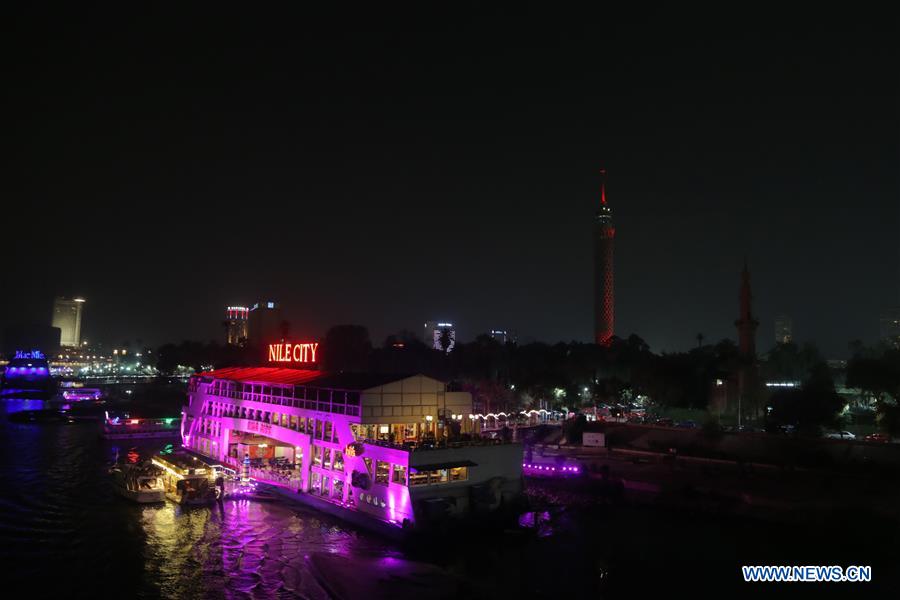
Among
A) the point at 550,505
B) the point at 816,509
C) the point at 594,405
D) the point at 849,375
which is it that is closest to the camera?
the point at 816,509

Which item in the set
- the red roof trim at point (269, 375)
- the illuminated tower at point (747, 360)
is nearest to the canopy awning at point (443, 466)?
the red roof trim at point (269, 375)

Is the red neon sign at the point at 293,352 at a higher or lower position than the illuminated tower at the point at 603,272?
lower

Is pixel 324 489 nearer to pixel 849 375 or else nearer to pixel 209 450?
pixel 209 450

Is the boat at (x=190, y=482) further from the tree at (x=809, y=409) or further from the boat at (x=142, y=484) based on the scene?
the tree at (x=809, y=409)

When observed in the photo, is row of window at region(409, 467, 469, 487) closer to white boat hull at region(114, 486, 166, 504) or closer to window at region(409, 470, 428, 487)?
window at region(409, 470, 428, 487)

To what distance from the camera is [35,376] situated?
144125mm

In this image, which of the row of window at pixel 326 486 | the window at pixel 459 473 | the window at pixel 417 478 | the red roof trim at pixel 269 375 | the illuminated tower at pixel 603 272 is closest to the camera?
the window at pixel 417 478

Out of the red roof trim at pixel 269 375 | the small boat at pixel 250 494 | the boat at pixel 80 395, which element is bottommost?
the small boat at pixel 250 494

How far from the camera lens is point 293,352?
5166 cm

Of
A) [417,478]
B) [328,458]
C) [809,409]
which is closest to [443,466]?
[417,478]

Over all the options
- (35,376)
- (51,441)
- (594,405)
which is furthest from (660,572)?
(35,376)

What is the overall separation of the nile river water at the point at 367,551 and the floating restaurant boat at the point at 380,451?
1569mm

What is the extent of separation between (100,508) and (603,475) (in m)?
32.9

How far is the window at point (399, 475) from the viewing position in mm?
31156
